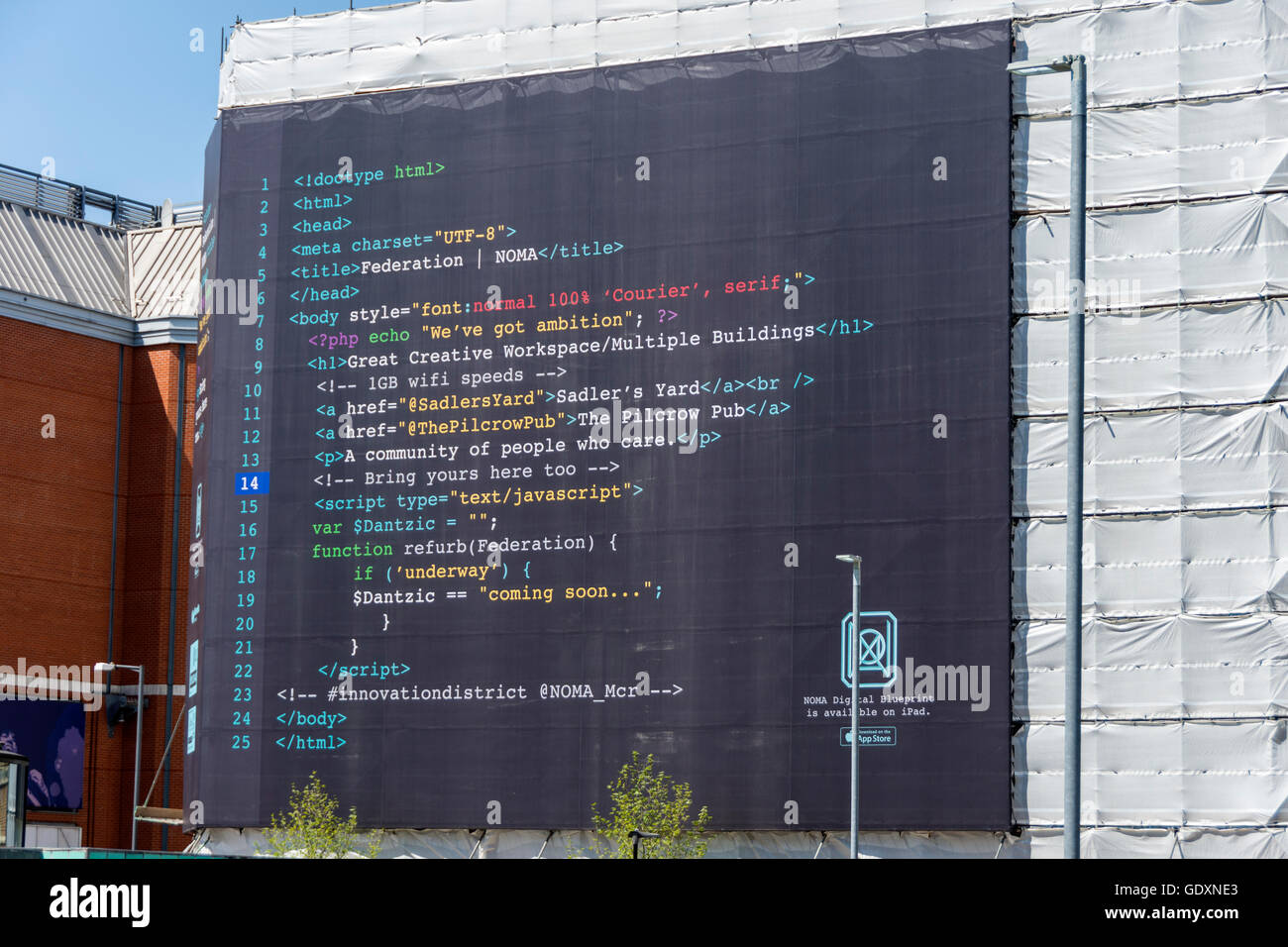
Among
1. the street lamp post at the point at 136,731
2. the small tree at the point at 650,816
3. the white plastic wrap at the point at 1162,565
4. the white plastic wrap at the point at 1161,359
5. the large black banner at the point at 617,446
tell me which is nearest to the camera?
the white plastic wrap at the point at 1162,565

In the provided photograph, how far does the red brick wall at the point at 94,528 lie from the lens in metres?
52.2

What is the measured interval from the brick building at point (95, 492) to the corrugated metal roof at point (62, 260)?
0.05 metres

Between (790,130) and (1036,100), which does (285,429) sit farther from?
(1036,100)

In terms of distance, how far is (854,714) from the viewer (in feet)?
108

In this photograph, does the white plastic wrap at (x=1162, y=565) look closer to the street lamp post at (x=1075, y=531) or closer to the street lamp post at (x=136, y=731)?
the street lamp post at (x=1075, y=531)

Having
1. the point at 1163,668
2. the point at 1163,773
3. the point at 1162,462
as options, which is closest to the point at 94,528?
the point at 1162,462

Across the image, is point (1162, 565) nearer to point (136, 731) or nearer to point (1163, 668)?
point (1163, 668)

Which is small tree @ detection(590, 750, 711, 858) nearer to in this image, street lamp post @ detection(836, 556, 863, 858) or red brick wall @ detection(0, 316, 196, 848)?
street lamp post @ detection(836, 556, 863, 858)

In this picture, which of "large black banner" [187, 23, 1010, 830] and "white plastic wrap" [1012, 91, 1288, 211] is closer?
"white plastic wrap" [1012, 91, 1288, 211]
